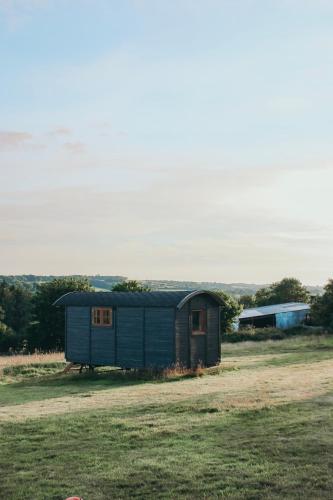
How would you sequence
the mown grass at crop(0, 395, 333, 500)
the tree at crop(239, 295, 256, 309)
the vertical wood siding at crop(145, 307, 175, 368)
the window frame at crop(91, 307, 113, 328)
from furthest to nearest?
1. the tree at crop(239, 295, 256, 309)
2. the window frame at crop(91, 307, 113, 328)
3. the vertical wood siding at crop(145, 307, 175, 368)
4. the mown grass at crop(0, 395, 333, 500)

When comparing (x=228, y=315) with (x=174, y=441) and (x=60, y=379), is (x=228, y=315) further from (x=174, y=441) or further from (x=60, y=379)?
(x=174, y=441)

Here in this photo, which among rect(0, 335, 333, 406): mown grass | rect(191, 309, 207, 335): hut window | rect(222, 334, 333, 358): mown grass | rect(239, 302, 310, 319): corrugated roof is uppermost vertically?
rect(239, 302, 310, 319): corrugated roof

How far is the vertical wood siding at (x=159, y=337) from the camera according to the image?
28938 mm

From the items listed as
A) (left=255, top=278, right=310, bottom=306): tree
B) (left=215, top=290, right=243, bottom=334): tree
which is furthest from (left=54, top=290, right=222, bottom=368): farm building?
(left=255, top=278, right=310, bottom=306): tree

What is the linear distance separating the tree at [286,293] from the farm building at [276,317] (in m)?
18.9

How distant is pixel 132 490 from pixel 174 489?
2.52 ft

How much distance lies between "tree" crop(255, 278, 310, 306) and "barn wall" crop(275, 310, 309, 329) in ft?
65.5

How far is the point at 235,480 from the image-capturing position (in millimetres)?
10680

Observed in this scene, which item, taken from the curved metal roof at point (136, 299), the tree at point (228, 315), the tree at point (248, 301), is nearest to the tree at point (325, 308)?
the tree at point (228, 315)

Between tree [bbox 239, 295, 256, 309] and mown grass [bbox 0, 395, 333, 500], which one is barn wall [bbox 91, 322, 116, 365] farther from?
tree [bbox 239, 295, 256, 309]

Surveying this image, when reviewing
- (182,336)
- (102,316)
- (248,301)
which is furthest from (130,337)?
(248,301)

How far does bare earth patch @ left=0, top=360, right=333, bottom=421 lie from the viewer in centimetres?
1766

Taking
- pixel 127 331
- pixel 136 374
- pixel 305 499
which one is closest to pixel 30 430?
pixel 305 499

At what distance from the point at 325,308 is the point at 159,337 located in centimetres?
3102
